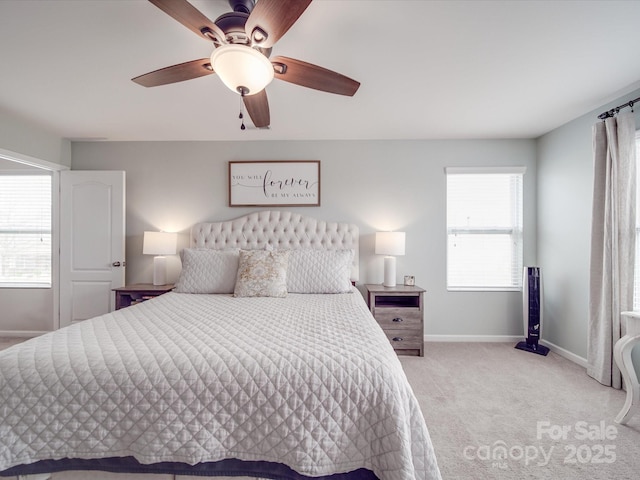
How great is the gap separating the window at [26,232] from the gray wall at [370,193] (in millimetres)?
1189

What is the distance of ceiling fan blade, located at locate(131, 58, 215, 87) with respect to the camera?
4.88 ft

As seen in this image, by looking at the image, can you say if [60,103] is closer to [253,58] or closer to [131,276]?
[131,276]

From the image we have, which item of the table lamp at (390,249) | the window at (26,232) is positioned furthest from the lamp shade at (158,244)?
the table lamp at (390,249)

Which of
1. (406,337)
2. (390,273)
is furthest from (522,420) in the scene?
(390,273)

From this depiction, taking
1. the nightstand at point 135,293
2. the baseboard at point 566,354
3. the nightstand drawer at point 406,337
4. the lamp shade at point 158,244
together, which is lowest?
the baseboard at point 566,354

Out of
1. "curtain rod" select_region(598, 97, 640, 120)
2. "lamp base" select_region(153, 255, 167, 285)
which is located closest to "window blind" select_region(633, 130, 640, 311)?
"curtain rod" select_region(598, 97, 640, 120)

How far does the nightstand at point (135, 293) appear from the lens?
9.84 ft

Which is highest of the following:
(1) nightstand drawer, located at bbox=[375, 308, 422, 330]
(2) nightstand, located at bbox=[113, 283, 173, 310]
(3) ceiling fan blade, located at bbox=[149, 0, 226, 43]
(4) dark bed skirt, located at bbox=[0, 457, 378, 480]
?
(3) ceiling fan blade, located at bbox=[149, 0, 226, 43]

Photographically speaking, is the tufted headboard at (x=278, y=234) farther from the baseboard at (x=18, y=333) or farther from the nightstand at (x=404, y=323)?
the baseboard at (x=18, y=333)

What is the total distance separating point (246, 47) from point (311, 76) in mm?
397

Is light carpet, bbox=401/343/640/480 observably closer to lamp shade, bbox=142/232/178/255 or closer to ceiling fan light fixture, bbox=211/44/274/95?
ceiling fan light fixture, bbox=211/44/274/95

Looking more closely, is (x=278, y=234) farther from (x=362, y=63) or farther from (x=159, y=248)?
(x=362, y=63)

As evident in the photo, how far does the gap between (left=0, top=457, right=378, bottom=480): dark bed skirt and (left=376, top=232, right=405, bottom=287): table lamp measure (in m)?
2.27

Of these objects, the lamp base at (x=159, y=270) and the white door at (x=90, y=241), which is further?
the white door at (x=90, y=241)
